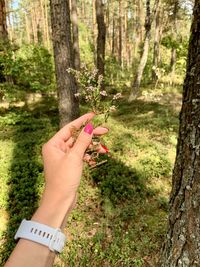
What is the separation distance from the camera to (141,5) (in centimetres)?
3328

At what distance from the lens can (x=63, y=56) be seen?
809 cm

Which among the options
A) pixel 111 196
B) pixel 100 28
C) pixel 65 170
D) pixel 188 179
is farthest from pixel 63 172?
pixel 100 28

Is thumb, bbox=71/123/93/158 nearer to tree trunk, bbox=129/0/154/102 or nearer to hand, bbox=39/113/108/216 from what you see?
hand, bbox=39/113/108/216

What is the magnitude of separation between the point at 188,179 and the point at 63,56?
5895mm

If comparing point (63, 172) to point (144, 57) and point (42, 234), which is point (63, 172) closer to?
point (42, 234)

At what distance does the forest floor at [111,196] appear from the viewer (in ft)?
17.6

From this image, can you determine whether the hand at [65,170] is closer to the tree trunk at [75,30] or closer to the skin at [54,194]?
the skin at [54,194]

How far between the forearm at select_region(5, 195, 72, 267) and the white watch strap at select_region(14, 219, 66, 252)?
0.02 metres

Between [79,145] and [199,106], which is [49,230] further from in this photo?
[199,106]

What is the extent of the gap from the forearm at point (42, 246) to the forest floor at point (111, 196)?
3.85m

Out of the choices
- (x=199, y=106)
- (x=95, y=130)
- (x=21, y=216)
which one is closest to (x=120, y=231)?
(x=21, y=216)

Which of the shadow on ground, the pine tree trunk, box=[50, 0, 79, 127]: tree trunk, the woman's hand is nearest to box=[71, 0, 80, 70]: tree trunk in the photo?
the pine tree trunk

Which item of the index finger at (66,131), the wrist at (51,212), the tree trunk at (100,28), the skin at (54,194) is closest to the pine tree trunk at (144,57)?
the tree trunk at (100,28)

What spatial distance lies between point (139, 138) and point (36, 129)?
3568 millimetres
